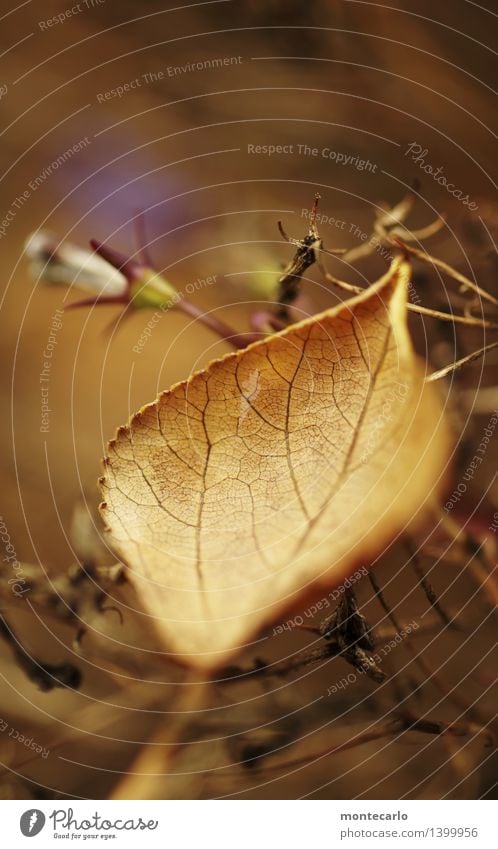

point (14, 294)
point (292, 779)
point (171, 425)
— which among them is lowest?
point (292, 779)

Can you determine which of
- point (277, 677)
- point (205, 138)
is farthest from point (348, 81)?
point (277, 677)

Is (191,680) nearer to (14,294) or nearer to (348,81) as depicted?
(14,294)
